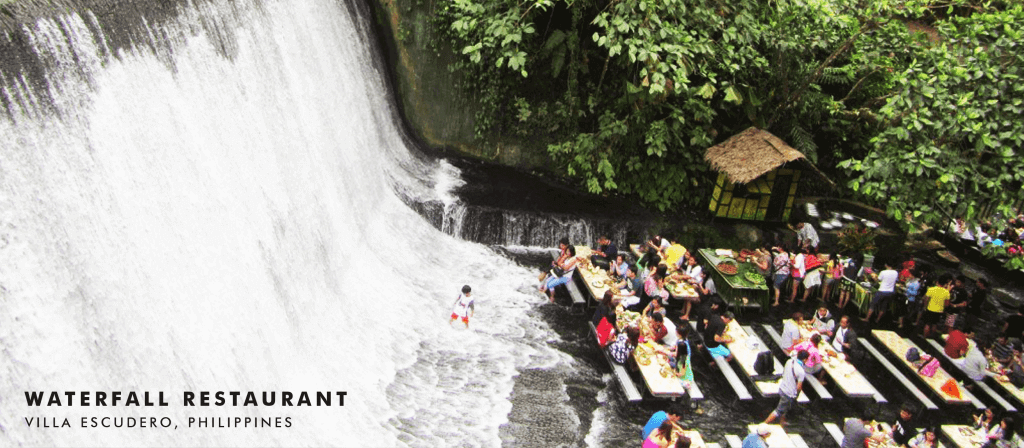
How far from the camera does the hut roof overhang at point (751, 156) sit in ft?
49.4

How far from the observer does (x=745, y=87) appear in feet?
54.4

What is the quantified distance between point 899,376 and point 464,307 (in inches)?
293

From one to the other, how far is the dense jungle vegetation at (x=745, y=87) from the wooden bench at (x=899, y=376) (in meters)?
2.53

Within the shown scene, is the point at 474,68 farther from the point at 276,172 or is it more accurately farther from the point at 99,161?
the point at 99,161

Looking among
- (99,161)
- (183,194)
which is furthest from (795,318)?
(99,161)

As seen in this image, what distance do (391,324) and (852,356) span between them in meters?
8.24

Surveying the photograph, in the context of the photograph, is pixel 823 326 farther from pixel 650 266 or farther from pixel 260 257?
pixel 260 257

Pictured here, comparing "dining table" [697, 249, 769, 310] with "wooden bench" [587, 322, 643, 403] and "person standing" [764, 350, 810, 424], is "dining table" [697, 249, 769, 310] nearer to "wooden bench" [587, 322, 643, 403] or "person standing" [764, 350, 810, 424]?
"person standing" [764, 350, 810, 424]

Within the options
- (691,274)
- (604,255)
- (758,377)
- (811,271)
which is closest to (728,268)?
(691,274)

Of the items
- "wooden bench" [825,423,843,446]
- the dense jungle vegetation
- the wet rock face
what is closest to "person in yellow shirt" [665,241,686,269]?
the dense jungle vegetation

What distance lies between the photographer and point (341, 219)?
12312mm

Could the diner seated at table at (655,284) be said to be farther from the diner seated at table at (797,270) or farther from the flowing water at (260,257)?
the diner seated at table at (797,270)

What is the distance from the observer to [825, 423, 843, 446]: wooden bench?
10253 mm

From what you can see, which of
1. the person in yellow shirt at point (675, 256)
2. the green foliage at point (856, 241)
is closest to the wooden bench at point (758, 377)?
the person in yellow shirt at point (675, 256)
